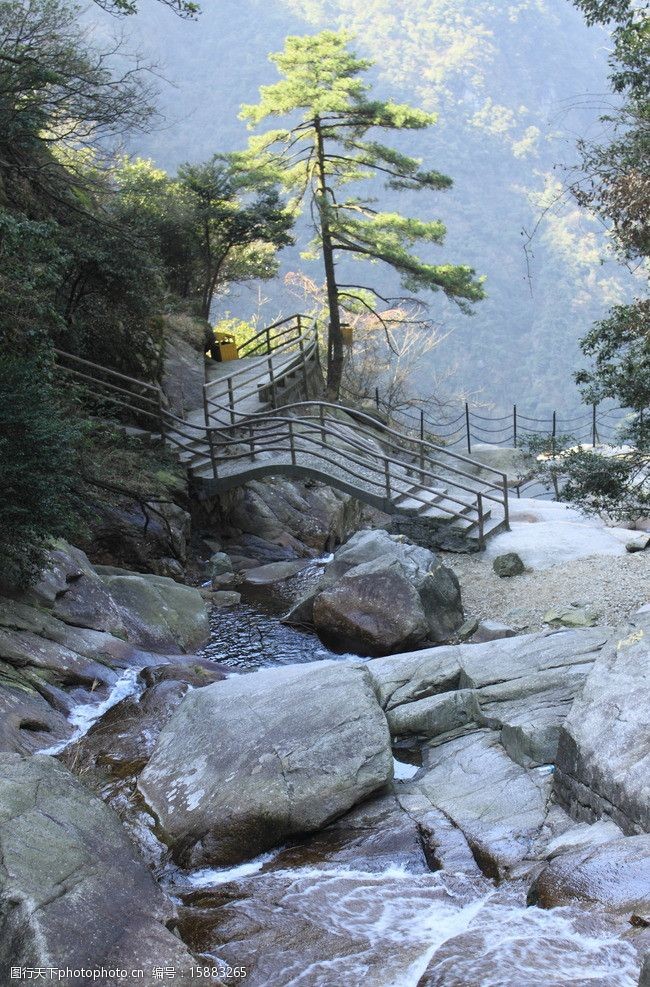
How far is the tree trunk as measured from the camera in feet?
60.0

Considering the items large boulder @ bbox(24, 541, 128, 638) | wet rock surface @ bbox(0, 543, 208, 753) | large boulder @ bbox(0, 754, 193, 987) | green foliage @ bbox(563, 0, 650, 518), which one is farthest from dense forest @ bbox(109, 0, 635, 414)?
large boulder @ bbox(0, 754, 193, 987)

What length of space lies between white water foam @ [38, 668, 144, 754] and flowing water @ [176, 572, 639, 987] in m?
1.88

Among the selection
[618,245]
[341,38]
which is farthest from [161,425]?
[341,38]

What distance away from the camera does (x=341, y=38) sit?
1795 cm

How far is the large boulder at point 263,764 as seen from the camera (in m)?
5.12

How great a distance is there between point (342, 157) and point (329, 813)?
53.9ft

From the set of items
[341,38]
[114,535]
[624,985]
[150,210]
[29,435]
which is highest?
[341,38]

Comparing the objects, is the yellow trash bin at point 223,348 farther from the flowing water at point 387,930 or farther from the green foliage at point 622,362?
the flowing water at point 387,930

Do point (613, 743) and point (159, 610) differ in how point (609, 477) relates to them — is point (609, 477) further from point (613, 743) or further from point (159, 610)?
point (159, 610)

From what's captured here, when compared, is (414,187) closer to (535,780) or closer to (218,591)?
(218,591)

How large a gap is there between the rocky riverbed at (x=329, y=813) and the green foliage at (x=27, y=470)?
0.50 meters

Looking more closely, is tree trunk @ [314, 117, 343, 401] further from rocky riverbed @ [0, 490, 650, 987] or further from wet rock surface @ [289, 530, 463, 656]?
rocky riverbed @ [0, 490, 650, 987]

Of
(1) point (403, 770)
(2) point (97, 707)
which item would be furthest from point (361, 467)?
(1) point (403, 770)

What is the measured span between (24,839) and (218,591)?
6.88 m
